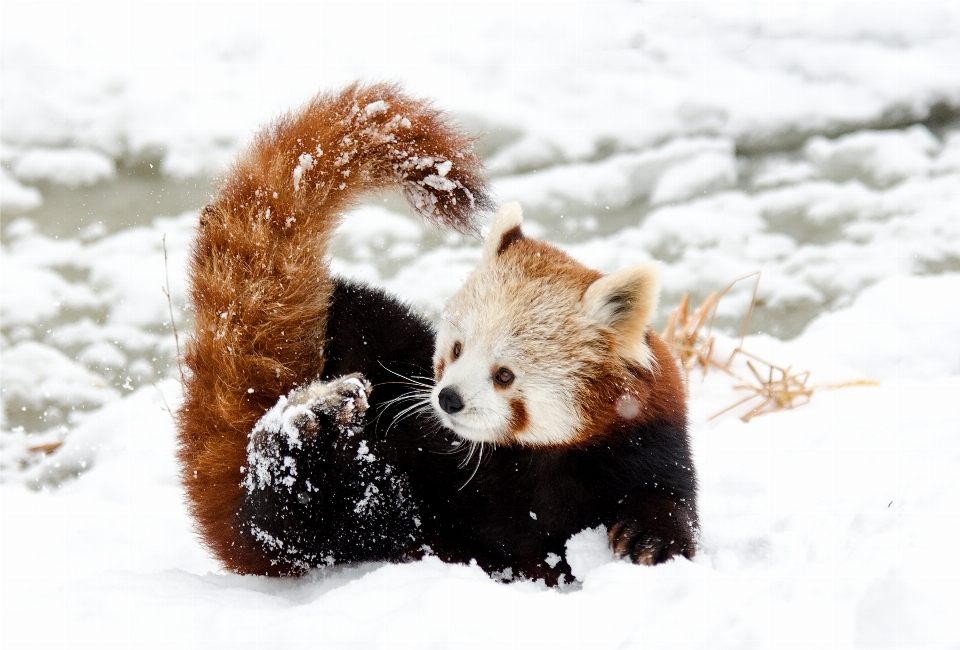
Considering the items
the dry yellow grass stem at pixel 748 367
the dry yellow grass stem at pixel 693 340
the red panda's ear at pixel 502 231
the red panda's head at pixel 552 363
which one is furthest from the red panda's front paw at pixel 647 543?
the dry yellow grass stem at pixel 693 340

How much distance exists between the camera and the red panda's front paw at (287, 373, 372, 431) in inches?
78.5

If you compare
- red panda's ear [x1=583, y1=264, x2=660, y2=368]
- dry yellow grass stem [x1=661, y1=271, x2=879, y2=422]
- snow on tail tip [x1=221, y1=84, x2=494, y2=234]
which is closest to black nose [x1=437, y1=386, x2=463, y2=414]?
red panda's ear [x1=583, y1=264, x2=660, y2=368]

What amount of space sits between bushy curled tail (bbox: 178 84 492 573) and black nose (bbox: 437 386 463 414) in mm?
520

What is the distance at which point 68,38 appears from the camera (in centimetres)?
669

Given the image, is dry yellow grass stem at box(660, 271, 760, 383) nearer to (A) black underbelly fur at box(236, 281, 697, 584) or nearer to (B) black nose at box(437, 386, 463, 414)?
(A) black underbelly fur at box(236, 281, 697, 584)

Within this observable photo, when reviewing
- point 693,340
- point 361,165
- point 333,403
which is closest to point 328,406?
point 333,403

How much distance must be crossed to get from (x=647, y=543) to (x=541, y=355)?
575mm

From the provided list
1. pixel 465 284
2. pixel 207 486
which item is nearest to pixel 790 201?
pixel 465 284

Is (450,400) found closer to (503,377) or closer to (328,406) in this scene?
(503,377)

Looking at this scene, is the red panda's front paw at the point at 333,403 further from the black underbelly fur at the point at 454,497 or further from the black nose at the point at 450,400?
the black nose at the point at 450,400

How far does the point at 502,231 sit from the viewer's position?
249cm

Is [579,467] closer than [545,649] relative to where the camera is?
No

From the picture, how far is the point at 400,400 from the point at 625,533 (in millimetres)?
772

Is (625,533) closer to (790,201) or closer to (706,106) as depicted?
(790,201)
